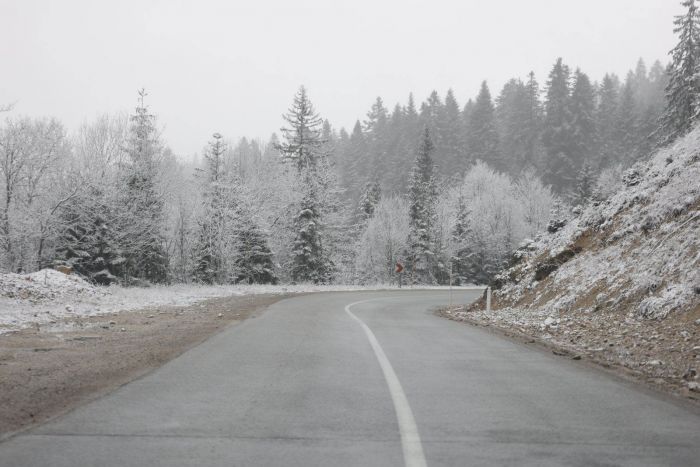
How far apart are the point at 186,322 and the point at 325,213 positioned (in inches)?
1393

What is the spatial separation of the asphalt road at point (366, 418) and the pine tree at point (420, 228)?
145ft

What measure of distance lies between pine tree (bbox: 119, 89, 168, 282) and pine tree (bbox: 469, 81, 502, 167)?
4964 cm

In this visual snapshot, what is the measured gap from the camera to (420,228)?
5275cm

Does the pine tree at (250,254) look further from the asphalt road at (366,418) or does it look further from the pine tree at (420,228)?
the asphalt road at (366,418)


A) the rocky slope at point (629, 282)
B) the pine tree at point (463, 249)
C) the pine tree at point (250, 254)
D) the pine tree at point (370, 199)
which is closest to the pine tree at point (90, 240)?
the pine tree at point (250, 254)

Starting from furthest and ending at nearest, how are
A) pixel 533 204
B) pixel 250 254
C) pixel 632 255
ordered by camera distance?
1. pixel 533 204
2. pixel 250 254
3. pixel 632 255

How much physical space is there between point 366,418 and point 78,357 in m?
5.43

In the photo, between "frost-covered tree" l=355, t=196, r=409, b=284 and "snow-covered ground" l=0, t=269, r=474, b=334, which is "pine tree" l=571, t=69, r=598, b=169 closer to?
"frost-covered tree" l=355, t=196, r=409, b=284

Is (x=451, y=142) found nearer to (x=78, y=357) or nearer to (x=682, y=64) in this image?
(x=682, y=64)

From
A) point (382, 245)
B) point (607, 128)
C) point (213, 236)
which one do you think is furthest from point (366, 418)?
point (607, 128)

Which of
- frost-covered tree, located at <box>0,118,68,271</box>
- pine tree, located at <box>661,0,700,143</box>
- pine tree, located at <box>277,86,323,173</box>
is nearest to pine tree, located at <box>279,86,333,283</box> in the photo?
pine tree, located at <box>277,86,323,173</box>

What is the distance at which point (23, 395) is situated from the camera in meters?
5.78

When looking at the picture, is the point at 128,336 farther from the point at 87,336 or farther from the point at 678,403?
the point at 678,403

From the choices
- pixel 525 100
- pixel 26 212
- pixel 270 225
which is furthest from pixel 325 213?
pixel 525 100
